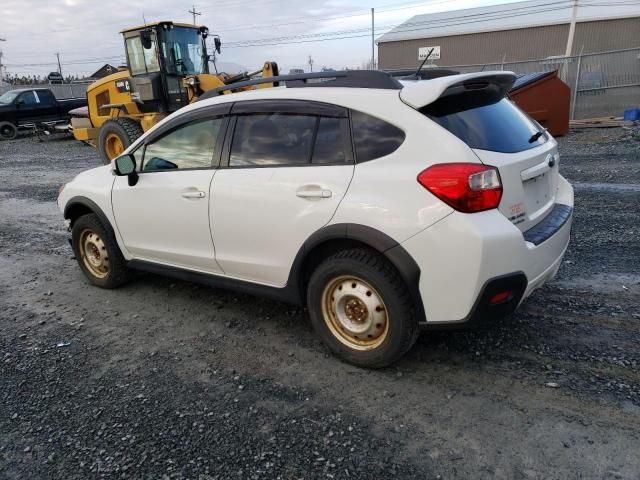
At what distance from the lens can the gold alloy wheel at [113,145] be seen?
12.5 m

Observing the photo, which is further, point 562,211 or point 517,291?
point 562,211

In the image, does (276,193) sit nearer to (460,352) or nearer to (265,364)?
(265,364)

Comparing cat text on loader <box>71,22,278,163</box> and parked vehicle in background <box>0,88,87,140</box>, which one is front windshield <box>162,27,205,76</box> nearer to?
cat text on loader <box>71,22,278,163</box>

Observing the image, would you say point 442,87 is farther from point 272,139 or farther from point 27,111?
point 27,111

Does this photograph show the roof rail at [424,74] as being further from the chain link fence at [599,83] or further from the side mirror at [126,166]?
the chain link fence at [599,83]

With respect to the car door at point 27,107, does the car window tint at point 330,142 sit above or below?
above

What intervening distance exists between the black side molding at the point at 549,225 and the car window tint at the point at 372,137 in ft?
3.02

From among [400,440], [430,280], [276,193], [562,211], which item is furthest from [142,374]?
[562,211]

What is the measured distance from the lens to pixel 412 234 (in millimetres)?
2861

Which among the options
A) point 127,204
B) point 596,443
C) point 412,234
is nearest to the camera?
point 596,443

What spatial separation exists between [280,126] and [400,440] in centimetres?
211

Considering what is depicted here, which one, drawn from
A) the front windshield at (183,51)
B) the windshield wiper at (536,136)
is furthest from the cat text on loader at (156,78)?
the windshield wiper at (536,136)

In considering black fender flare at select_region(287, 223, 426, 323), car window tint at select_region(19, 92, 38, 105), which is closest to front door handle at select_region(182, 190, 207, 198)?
black fender flare at select_region(287, 223, 426, 323)

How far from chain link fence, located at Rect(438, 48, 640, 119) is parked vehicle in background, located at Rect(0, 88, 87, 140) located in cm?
1994
